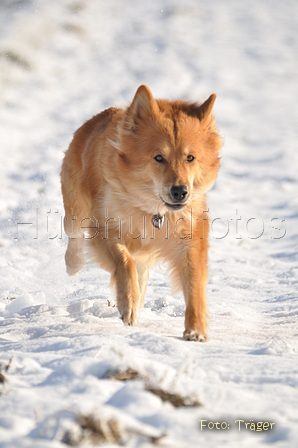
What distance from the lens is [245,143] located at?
1173 centimetres

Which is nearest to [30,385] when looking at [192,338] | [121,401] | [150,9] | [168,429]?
[121,401]

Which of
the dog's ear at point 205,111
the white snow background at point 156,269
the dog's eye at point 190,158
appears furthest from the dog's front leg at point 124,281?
the dog's ear at point 205,111

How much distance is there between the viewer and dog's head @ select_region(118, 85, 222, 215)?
3.51 meters

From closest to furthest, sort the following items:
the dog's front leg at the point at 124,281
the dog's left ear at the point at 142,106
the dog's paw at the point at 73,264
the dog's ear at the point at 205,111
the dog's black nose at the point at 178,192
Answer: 1. the dog's front leg at the point at 124,281
2. the dog's black nose at the point at 178,192
3. the dog's left ear at the point at 142,106
4. the dog's ear at the point at 205,111
5. the dog's paw at the point at 73,264

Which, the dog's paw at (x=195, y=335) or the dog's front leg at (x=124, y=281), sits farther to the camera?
the dog's front leg at (x=124, y=281)

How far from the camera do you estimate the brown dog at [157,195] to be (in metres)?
3.51

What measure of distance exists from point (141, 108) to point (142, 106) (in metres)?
0.02

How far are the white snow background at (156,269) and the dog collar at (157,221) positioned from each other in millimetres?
618

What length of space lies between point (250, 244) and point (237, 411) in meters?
6.28

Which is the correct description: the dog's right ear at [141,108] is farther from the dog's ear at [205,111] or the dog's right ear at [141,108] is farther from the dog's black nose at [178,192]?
the dog's black nose at [178,192]

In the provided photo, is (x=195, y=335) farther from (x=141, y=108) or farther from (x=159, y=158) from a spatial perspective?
(x=141, y=108)

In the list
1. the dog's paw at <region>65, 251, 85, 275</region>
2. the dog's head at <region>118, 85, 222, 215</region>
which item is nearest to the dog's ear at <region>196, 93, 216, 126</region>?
the dog's head at <region>118, 85, 222, 215</region>

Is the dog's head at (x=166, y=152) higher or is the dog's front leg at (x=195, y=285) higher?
the dog's head at (x=166, y=152)

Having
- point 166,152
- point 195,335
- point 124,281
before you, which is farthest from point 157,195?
point 195,335
